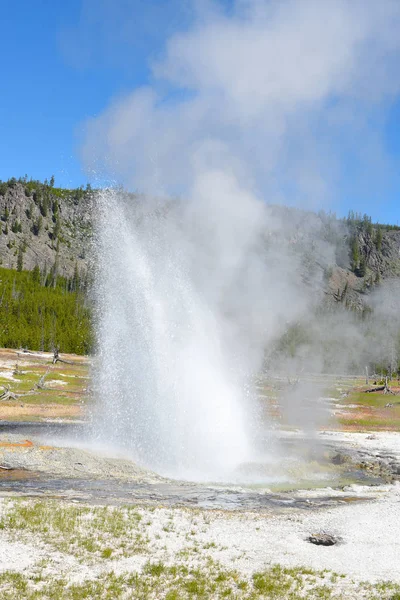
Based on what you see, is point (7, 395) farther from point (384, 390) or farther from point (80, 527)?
point (384, 390)

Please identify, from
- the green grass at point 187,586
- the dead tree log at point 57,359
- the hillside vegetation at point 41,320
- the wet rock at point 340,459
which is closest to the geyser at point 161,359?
the wet rock at point 340,459

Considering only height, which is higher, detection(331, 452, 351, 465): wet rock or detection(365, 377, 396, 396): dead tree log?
detection(365, 377, 396, 396): dead tree log

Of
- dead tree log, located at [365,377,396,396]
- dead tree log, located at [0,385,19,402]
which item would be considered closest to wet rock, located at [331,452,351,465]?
dead tree log, located at [0,385,19,402]

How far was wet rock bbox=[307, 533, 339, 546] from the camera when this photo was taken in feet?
48.2

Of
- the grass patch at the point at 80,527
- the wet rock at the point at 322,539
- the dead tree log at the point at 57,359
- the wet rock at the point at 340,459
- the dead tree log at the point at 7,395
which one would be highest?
the dead tree log at the point at 57,359

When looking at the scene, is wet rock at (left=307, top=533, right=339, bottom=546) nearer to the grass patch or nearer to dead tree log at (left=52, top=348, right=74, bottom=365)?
the grass patch

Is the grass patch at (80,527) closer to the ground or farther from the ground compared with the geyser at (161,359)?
closer to the ground

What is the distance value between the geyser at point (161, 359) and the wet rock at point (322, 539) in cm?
953

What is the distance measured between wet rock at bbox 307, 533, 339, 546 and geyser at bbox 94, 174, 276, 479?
9.53 meters

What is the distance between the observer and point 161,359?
2891 cm

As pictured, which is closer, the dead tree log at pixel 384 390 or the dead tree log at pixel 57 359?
the dead tree log at pixel 384 390

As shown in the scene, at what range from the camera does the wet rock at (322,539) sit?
1469 cm

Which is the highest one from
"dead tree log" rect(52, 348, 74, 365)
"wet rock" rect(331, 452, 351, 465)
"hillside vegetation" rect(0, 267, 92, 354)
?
"hillside vegetation" rect(0, 267, 92, 354)

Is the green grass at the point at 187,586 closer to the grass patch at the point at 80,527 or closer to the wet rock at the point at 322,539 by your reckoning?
the grass patch at the point at 80,527
